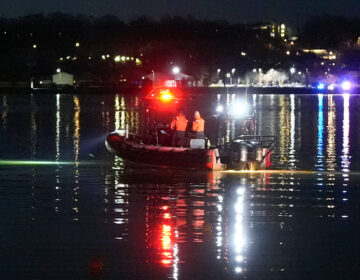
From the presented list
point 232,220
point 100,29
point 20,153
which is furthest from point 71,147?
point 100,29

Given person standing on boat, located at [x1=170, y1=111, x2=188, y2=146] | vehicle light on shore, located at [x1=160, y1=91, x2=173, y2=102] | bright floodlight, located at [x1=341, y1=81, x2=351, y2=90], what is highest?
bright floodlight, located at [x1=341, y1=81, x2=351, y2=90]

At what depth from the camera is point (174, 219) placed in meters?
15.8

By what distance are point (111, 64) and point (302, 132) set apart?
11480cm

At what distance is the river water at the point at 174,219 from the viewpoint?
1224 centimetres

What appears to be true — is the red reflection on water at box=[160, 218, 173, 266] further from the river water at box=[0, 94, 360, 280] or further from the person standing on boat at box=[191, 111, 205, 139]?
the person standing on boat at box=[191, 111, 205, 139]

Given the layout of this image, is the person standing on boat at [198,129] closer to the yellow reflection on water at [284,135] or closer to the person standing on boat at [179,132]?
the person standing on boat at [179,132]

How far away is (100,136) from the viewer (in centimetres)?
3812

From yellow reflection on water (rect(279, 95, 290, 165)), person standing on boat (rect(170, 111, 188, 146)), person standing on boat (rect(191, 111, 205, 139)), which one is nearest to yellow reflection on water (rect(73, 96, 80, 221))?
person standing on boat (rect(170, 111, 188, 146))

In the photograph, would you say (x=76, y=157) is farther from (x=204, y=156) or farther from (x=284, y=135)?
(x=284, y=135)

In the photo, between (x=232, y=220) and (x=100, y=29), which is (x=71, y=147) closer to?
(x=232, y=220)

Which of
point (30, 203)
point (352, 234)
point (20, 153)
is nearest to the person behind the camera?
point (352, 234)

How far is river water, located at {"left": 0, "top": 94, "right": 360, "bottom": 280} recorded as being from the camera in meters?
12.2

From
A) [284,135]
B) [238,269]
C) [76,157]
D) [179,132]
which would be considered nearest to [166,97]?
[179,132]

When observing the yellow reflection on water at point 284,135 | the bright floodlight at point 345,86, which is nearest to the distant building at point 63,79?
the bright floodlight at point 345,86
